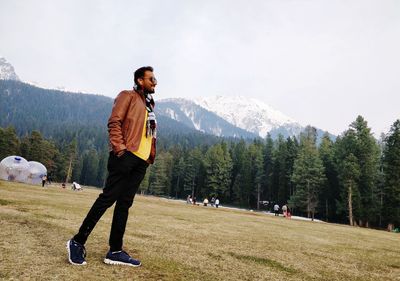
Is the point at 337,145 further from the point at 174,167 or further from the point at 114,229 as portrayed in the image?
the point at 114,229

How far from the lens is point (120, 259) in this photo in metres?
5.21

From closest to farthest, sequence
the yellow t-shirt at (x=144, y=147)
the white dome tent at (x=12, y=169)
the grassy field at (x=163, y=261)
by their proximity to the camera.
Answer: the grassy field at (x=163, y=261) → the yellow t-shirt at (x=144, y=147) → the white dome tent at (x=12, y=169)

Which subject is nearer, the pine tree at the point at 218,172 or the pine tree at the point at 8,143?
the pine tree at the point at 8,143

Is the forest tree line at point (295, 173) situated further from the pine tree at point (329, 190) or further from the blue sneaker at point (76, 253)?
the blue sneaker at point (76, 253)

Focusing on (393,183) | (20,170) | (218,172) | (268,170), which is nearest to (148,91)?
(20,170)

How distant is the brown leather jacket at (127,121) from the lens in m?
A: 5.26

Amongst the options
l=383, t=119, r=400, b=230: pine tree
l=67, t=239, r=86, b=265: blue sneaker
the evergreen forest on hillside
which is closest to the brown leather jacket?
l=67, t=239, r=86, b=265: blue sneaker

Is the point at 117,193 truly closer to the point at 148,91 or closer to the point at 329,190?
the point at 148,91

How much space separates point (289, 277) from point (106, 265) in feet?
9.85

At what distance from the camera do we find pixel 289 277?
Result: 5.70m

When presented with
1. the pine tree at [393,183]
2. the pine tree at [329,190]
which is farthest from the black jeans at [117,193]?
the pine tree at [329,190]

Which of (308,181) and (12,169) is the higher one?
(308,181)

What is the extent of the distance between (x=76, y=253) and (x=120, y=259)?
67cm

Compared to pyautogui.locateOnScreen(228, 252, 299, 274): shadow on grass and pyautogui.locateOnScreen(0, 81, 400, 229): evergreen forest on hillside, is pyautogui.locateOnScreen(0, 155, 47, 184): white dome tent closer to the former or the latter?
pyautogui.locateOnScreen(228, 252, 299, 274): shadow on grass
